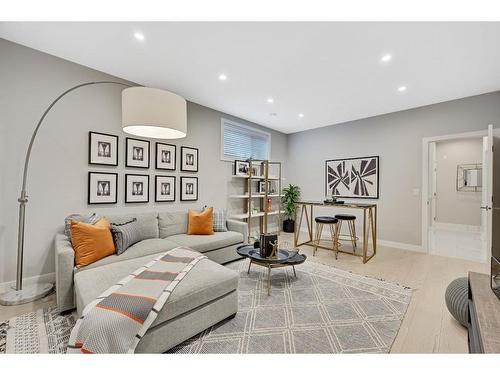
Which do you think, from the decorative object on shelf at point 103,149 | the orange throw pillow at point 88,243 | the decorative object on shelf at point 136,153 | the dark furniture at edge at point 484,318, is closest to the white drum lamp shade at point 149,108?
the orange throw pillow at point 88,243

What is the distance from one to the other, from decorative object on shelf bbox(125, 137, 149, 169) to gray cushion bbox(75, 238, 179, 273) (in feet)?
3.79

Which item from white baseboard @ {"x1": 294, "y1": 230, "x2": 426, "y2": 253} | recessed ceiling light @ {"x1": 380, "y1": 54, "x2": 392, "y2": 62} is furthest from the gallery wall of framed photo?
white baseboard @ {"x1": 294, "y1": 230, "x2": 426, "y2": 253}

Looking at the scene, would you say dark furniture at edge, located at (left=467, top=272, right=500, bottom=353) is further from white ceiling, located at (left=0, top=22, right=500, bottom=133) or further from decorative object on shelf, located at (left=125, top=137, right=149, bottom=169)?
decorative object on shelf, located at (left=125, top=137, right=149, bottom=169)

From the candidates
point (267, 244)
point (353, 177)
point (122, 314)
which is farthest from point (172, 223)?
point (353, 177)

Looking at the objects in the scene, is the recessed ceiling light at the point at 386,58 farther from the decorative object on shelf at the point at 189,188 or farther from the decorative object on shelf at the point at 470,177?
the decorative object on shelf at the point at 470,177

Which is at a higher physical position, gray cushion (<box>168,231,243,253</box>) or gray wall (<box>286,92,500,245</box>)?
gray wall (<box>286,92,500,245</box>)

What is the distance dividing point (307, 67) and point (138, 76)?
2252mm

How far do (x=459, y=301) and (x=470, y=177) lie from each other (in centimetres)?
609

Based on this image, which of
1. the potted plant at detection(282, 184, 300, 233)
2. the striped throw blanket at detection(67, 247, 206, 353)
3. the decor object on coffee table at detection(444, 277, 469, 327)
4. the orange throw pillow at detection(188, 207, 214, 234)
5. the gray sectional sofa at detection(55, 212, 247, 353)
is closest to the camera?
the striped throw blanket at detection(67, 247, 206, 353)

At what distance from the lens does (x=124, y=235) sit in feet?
8.40

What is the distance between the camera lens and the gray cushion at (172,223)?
10.8 ft

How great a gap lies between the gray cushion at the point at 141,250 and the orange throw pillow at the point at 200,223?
0.50 metres

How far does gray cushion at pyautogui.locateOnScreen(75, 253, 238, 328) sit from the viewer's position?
1.55 metres
